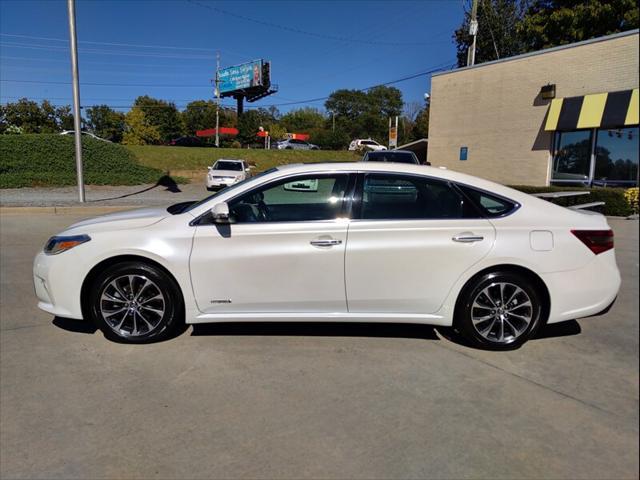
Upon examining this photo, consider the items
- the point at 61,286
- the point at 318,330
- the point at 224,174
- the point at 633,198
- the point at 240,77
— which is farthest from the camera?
the point at 240,77

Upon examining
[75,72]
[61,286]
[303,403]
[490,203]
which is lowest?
[303,403]

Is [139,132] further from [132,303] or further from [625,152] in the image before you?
[625,152]

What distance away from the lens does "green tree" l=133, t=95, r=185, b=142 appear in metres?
70.8

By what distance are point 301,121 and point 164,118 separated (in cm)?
2971

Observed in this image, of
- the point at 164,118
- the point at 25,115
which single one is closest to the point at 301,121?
the point at 164,118

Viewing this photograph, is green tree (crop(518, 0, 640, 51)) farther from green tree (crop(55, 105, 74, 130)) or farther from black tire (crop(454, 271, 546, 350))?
green tree (crop(55, 105, 74, 130))

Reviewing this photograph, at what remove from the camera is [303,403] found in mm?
3309

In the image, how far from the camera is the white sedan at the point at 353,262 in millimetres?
4000

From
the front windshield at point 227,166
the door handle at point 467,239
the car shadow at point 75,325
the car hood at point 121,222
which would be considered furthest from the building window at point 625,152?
the front windshield at point 227,166

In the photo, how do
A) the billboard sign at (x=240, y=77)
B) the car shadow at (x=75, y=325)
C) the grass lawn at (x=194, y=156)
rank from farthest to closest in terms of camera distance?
the billboard sign at (x=240, y=77) → the grass lawn at (x=194, y=156) → the car shadow at (x=75, y=325)

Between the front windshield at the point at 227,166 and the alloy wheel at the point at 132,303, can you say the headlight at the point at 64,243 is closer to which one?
the alloy wheel at the point at 132,303

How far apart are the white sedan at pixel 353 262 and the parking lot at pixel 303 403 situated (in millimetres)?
287

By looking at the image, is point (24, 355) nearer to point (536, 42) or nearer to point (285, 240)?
point (285, 240)

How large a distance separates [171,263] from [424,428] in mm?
2426
